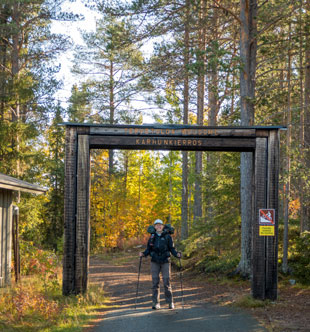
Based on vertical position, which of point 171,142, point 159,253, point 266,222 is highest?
point 171,142

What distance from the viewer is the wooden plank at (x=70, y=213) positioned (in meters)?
10.5

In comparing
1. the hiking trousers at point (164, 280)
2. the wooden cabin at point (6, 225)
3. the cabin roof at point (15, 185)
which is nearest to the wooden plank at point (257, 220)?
the hiking trousers at point (164, 280)

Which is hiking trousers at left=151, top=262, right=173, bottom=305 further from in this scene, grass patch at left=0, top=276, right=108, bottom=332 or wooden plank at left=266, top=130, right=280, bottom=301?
wooden plank at left=266, top=130, right=280, bottom=301

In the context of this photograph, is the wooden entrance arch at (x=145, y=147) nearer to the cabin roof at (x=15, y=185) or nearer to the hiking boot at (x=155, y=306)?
the hiking boot at (x=155, y=306)

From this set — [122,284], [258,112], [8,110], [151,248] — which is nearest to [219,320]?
[151,248]

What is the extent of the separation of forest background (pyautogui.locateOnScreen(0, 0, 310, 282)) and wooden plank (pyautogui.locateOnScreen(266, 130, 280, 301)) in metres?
2.84

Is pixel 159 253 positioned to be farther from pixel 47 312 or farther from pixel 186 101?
pixel 186 101

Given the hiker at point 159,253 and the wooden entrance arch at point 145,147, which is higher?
the wooden entrance arch at point 145,147

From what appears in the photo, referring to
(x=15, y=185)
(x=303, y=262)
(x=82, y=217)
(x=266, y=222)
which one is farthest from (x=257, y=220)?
(x=15, y=185)

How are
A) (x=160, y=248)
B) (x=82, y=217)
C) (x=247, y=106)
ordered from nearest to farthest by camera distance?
(x=160, y=248) → (x=82, y=217) → (x=247, y=106)

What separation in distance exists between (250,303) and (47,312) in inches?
174

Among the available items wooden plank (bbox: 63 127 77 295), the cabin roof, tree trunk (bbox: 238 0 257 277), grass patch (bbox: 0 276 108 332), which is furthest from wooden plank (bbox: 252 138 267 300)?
the cabin roof

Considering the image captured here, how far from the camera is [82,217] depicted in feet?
34.5

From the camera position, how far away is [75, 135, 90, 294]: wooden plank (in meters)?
10.5
